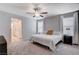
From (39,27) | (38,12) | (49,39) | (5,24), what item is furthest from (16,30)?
(49,39)

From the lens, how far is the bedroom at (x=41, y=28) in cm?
187

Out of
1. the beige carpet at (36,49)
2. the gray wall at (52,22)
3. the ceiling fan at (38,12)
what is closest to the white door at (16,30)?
the beige carpet at (36,49)

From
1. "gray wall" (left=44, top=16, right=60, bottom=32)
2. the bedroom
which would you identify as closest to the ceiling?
the bedroom

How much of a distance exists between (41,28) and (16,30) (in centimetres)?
50

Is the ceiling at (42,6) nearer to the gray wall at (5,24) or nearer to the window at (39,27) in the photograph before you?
the gray wall at (5,24)

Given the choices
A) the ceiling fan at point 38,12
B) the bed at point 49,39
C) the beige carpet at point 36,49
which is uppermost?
the ceiling fan at point 38,12

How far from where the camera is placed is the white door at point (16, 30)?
1.92m

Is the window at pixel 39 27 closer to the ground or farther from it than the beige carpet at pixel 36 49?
farther from it

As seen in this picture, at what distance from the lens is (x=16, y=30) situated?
1.98 m

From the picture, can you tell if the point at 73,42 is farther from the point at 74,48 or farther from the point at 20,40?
the point at 20,40

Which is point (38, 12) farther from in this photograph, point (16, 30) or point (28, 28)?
point (16, 30)

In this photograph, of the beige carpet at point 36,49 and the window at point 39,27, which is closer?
the beige carpet at point 36,49

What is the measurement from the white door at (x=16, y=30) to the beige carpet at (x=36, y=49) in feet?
0.34

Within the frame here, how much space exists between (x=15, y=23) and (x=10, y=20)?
112 millimetres
